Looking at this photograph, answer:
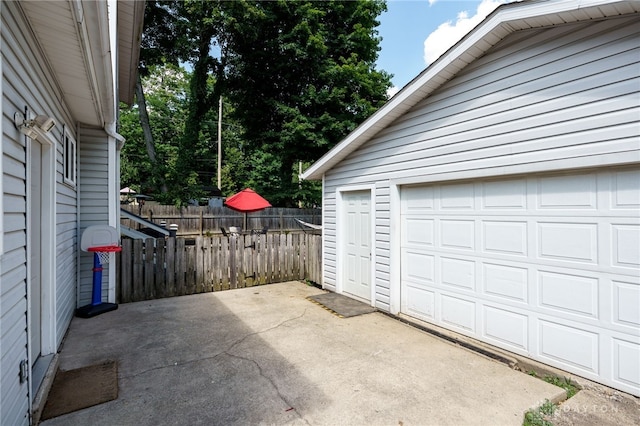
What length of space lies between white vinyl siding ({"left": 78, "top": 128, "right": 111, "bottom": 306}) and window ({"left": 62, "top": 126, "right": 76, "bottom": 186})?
0.50 m

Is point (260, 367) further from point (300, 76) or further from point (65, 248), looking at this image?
point (300, 76)

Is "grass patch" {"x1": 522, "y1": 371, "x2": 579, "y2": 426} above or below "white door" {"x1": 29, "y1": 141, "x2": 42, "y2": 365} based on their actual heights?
below

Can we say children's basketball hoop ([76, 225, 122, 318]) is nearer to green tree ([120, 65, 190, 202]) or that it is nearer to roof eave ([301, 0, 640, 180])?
roof eave ([301, 0, 640, 180])

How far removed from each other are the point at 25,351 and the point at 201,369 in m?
1.43

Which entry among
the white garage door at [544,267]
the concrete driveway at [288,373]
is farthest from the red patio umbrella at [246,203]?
the white garage door at [544,267]

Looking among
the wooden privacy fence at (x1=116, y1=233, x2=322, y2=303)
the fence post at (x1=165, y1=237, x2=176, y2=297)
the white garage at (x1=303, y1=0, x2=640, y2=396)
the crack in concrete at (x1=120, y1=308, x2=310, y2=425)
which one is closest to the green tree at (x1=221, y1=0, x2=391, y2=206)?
the wooden privacy fence at (x1=116, y1=233, x2=322, y2=303)

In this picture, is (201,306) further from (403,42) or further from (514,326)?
(403,42)

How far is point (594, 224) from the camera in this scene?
118 inches

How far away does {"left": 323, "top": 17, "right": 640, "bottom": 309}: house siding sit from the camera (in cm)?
283

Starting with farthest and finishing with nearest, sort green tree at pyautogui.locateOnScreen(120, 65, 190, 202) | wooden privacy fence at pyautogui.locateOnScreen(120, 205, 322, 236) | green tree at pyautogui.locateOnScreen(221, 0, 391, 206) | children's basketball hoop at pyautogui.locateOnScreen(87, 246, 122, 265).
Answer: green tree at pyautogui.locateOnScreen(120, 65, 190, 202) < green tree at pyautogui.locateOnScreen(221, 0, 391, 206) < wooden privacy fence at pyautogui.locateOnScreen(120, 205, 322, 236) < children's basketball hoop at pyautogui.locateOnScreen(87, 246, 122, 265)

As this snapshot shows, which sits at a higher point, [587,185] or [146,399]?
[587,185]

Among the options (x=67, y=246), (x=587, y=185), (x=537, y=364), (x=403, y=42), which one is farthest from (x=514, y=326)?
(x=403, y=42)

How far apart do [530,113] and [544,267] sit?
5.32 ft

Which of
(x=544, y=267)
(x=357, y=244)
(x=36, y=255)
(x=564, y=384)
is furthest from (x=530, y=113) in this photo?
(x=36, y=255)
